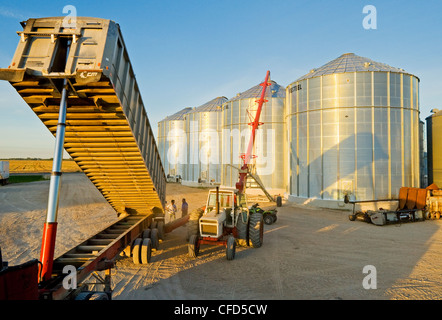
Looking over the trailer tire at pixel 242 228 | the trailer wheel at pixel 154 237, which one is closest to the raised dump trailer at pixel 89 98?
the trailer wheel at pixel 154 237

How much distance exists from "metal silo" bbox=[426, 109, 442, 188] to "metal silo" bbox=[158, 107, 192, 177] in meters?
32.6

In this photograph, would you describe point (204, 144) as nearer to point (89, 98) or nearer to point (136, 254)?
point (136, 254)

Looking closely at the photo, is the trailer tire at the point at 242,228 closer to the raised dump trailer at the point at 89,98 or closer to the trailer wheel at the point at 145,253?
the trailer wheel at the point at 145,253

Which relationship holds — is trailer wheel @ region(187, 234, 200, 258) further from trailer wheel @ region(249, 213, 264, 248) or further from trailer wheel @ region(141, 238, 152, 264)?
trailer wheel @ region(249, 213, 264, 248)

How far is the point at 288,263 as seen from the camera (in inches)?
402

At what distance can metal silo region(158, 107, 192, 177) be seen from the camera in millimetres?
48469

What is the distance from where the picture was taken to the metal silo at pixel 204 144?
40.2m

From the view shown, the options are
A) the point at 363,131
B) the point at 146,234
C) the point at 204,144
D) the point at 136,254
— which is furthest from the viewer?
the point at 204,144

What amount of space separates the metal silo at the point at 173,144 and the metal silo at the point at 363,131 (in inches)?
1069

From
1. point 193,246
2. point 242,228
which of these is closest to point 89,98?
point 193,246

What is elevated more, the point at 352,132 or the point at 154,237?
the point at 352,132

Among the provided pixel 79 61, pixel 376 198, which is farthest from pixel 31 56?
pixel 376 198

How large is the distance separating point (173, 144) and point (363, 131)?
3544 cm
